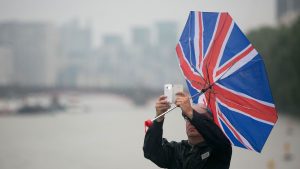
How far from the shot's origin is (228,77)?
304 cm

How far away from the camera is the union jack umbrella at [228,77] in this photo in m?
2.95

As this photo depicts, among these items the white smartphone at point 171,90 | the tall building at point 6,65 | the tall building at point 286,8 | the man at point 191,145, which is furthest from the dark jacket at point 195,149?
the tall building at point 6,65

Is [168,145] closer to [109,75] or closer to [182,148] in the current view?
[182,148]

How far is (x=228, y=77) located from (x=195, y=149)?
40 centimetres

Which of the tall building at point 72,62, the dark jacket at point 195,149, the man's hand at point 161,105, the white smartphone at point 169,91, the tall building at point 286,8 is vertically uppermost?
the white smartphone at point 169,91

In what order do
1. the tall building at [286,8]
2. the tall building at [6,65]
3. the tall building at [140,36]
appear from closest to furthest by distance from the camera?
the tall building at [286,8], the tall building at [6,65], the tall building at [140,36]

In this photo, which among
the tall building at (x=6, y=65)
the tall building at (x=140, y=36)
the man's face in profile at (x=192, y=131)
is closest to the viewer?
the man's face in profile at (x=192, y=131)

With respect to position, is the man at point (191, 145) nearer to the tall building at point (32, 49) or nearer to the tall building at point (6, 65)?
the tall building at point (6, 65)

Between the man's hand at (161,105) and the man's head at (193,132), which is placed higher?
the man's hand at (161,105)

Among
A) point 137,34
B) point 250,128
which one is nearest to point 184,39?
point 250,128

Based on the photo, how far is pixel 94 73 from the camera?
436ft

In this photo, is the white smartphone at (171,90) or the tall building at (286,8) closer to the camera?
the white smartphone at (171,90)

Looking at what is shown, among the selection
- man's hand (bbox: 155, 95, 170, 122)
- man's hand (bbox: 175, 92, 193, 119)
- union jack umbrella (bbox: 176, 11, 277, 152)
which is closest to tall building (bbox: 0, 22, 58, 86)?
union jack umbrella (bbox: 176, 11, 277, 152)

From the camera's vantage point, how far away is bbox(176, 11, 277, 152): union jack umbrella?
9.68ft
